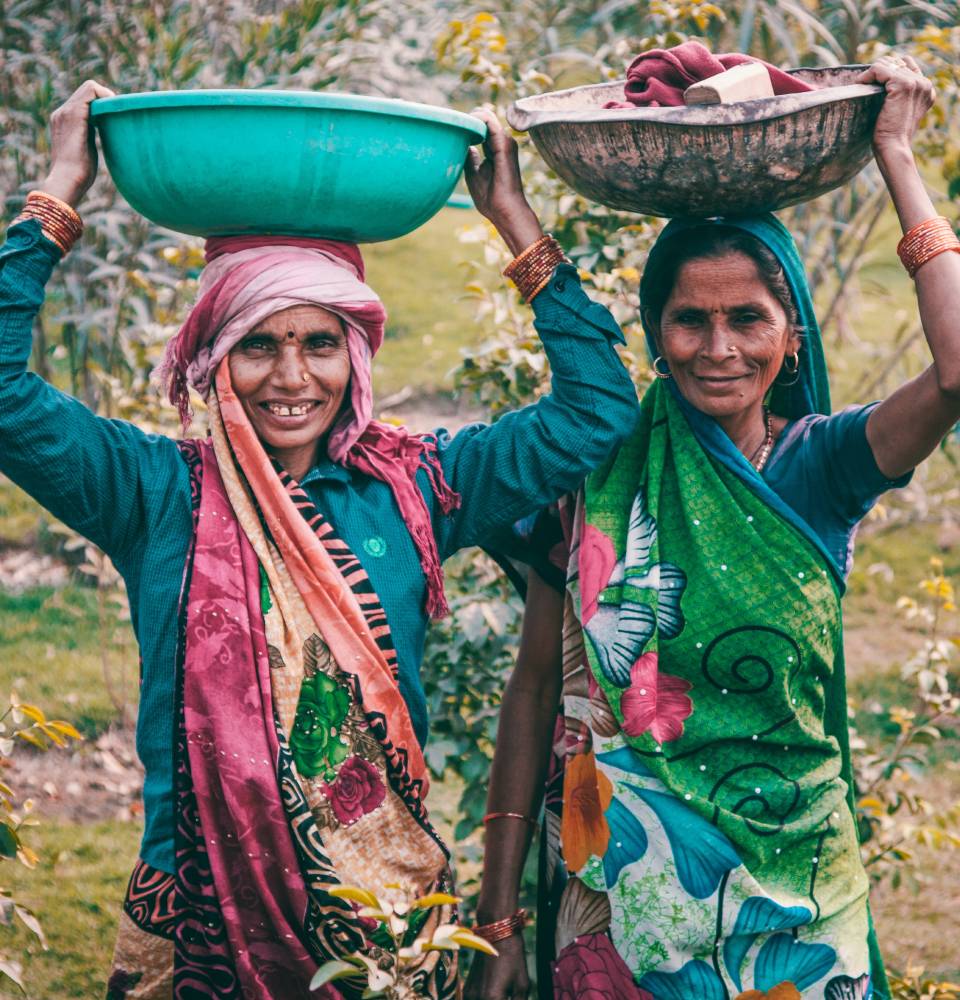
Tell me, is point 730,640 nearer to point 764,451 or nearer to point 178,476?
point 764,451

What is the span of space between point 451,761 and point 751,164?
1.99 meters

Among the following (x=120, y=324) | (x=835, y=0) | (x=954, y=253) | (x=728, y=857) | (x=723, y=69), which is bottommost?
(x=728, y=857)

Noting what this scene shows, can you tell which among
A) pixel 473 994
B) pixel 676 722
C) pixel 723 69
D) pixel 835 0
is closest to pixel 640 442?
pixel 676 722

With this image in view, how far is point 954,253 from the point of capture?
94.3 inches

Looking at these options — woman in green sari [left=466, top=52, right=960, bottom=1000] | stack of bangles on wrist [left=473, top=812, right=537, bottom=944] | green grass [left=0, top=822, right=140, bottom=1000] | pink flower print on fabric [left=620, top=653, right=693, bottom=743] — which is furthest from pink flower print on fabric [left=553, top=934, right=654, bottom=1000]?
green grass [left=0, top=822, right=140, bottom=1000]

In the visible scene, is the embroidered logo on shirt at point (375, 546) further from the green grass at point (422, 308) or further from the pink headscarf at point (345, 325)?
the green grass at point (422, 308)

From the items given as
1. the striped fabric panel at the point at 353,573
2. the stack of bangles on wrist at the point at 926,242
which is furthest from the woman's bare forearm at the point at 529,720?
the stack of bangles on wrist at the point at 926,242

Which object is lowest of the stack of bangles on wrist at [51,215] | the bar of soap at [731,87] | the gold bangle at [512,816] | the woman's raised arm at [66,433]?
the gold bangle at [512,816]

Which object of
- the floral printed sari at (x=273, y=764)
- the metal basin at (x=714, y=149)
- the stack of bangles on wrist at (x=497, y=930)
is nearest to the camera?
the metal basin at (x=714, y=149)

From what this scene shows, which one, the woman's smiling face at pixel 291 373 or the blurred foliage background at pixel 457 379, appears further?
the blurred foliage background at pixel 457 379

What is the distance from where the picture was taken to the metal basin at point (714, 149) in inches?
87.7

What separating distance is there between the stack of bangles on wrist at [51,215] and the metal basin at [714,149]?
862mm

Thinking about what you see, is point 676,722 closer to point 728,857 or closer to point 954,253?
point 728,857

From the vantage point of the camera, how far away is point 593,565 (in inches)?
102
